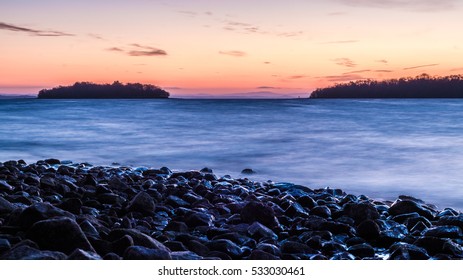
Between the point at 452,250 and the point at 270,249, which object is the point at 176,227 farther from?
the point at 452,250

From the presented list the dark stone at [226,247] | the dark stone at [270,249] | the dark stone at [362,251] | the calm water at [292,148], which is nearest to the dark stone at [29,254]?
the dark stone at [226,247]

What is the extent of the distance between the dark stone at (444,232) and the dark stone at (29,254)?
278 centimetres

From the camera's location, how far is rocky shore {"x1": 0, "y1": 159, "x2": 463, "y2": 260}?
333 centimetres

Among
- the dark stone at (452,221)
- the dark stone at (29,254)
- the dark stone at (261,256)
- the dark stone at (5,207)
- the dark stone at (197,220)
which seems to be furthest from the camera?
the dark stone at (452,221)

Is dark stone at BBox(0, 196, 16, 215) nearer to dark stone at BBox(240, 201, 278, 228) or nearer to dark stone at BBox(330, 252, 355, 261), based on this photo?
dark stone at BBox(240, 201, 278, 228)

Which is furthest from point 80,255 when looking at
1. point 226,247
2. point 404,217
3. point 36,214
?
point 404,217

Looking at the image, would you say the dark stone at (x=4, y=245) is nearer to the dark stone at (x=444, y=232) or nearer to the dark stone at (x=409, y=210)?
the dark stone at (x=444, y=232)

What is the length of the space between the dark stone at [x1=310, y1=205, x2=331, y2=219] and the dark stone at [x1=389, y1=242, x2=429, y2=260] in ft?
3.55

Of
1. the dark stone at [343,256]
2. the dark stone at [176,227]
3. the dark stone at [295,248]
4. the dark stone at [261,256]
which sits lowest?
the dark stone at [343,256]

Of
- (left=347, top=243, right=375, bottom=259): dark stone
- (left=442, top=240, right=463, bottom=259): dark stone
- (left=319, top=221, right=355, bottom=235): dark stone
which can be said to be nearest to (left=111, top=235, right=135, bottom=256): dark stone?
(left=347, top=243, right=375, bottom=259): dark stone

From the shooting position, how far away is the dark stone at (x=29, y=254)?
9.86ft

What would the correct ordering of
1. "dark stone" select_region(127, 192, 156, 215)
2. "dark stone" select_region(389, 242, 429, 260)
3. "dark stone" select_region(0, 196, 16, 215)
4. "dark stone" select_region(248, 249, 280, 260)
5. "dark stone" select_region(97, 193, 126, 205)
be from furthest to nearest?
"dark stone" select_region(97, 193, 126, 205)
"dark stone" select_region(127, 192, 156, 215)
"dark stone" select_region(0, 196, 16, 215)
"dark stone" select_region(389, 242, 429, 260)
"dark stone" select_region(248, 249, 280, 260)

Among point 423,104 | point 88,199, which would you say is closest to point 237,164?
point 88,199

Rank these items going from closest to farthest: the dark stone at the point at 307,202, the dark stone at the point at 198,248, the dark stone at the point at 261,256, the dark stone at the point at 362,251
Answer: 1. the dark stone at the point at 261,256
2. the dark stone at the point at 198,248
3. the dark stone at the point at 362,251
4. the dark stone at the point at 307,202
